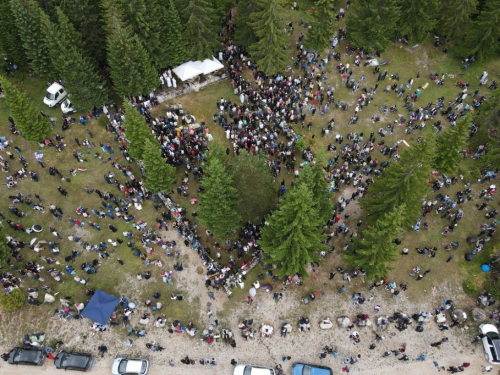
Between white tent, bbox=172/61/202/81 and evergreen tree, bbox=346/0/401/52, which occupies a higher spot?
evergreen tree, bbox=346/0/401/52

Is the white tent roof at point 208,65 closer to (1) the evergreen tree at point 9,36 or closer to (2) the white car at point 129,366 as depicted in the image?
(1) the evergreen tree at point 9,36

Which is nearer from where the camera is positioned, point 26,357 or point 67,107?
point 26,357

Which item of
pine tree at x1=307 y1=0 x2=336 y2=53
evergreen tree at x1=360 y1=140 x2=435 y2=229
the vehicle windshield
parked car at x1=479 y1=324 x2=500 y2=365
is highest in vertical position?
pine tree at x1=307 y1=0 x2=336 y2=53

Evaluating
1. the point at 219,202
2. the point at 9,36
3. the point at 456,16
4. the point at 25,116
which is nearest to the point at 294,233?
the point at 219,202

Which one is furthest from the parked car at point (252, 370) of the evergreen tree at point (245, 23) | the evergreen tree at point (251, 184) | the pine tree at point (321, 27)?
the pine tree at point (321, 27)

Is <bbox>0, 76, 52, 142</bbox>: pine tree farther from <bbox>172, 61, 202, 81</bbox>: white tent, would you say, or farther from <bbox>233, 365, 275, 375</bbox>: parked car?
<bbox>233, 365, 275, 375</bbox>: parked car

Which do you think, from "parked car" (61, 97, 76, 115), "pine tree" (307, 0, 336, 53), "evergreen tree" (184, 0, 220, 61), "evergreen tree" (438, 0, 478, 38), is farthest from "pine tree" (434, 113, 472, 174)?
"parked car" (61, 97, 76, 115)

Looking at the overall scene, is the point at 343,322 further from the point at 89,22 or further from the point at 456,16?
the point at 456,16
